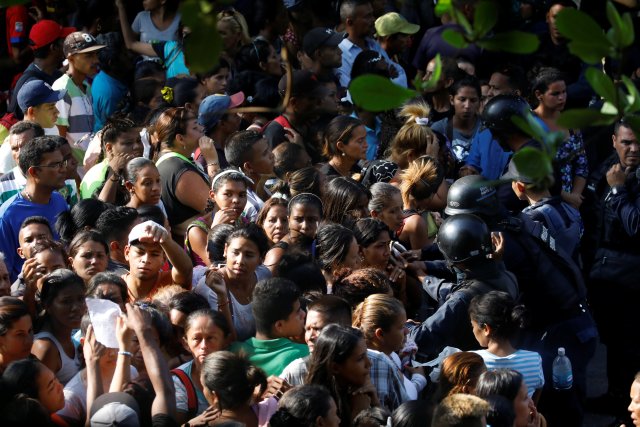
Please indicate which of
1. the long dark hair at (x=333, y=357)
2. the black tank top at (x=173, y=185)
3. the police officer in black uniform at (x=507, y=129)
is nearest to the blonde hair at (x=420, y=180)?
the police officer in black uniform at (x=507, y=129)

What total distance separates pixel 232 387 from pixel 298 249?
6.12ft

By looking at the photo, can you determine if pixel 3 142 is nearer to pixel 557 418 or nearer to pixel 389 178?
pixel 389 178

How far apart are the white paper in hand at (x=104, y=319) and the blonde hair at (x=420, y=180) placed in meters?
2.85

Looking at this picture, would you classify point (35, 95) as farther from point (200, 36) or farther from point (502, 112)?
point (200, 36)

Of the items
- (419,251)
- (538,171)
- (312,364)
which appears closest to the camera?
(538,171)

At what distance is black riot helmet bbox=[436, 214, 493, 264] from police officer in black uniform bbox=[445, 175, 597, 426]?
367mm

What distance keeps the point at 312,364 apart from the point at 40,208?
8.18 ft

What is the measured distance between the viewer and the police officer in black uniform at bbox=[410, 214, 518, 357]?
5.78 meters

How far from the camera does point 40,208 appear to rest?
6.51 meters

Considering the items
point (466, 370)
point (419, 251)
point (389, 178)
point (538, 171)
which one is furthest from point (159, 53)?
point (538, 171)

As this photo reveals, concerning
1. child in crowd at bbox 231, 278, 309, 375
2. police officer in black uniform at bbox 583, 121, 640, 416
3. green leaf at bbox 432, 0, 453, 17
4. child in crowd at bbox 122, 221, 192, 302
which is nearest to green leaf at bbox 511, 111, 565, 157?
green leaf at bbox 432, 0, 453, 17

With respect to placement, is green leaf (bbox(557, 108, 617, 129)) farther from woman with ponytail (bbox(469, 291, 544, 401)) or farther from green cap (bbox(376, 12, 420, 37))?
green cap (bbox(376, 12, 420, 37))

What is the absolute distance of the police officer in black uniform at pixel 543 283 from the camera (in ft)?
20.5

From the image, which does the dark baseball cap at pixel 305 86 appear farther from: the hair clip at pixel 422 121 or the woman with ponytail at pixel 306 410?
the woman with ponytail at pixel 306 410
